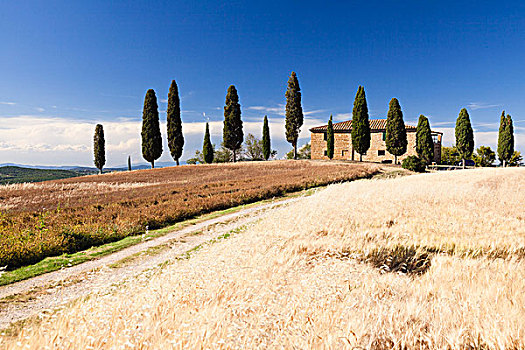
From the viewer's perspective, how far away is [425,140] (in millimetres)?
49594

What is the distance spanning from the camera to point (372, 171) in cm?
3119

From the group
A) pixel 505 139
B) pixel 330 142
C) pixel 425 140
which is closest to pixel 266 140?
pixel 330 142

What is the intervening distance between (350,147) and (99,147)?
4957 centimetres

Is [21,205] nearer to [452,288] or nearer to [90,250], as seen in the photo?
[90,250]

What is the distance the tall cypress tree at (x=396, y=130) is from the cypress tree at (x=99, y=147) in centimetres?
5293

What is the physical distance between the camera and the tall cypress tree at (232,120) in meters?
52.0

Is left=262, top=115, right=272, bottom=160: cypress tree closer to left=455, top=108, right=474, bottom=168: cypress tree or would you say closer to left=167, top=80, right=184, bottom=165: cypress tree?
left=167, top=80, right=184, bottom=165: cypress tree

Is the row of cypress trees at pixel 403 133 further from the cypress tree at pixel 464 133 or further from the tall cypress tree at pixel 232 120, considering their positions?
the tall cypress tree at pixel 232 120

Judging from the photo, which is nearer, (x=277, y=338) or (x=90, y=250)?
(x=277, y=338)

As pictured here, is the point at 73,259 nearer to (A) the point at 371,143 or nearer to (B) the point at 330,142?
(B) the point at 330,142

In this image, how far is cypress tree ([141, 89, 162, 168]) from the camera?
46500 millimetres

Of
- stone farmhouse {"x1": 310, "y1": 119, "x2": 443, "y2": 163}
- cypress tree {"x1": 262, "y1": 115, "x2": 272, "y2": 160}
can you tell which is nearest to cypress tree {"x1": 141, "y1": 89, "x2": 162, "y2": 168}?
cypress tree {"x1": 262, "y1": 115, "x2": 272, "y2": 160}

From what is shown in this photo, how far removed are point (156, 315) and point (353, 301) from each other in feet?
6.71

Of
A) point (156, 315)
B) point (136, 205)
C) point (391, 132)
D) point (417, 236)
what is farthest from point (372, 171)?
point (156, 315)
